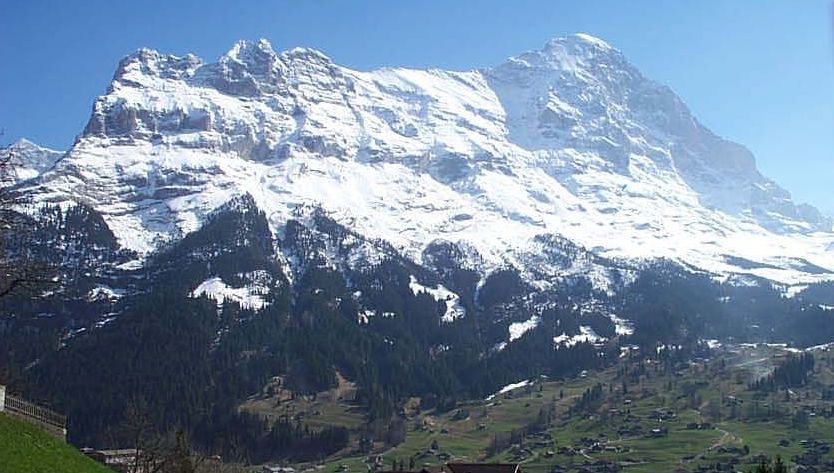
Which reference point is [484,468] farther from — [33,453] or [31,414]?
[33,453]

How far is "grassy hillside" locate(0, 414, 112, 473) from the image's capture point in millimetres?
42094

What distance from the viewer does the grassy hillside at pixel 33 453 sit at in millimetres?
42094

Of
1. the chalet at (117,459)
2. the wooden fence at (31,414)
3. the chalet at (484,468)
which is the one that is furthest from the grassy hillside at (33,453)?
the chalet at (484,468)

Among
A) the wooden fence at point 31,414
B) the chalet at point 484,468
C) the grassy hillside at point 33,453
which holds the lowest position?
the chalet at point 484,468

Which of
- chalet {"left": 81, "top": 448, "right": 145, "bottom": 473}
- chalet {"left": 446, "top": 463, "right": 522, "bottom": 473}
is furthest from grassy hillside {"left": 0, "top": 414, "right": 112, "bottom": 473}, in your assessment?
chalet {"left": 446, "top": 463, "right": 522, "bottom": 473}

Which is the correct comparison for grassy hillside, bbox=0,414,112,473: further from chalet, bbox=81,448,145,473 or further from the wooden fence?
chalet, bbox=81,448,145,473

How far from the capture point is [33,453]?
4472 centimetres

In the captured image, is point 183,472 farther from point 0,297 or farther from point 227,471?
point 227,471

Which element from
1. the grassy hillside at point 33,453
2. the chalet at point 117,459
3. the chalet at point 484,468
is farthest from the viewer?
the chalet at point 484,468

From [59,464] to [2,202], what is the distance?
40.8ft

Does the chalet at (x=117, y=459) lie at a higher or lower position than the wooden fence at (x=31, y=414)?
lower

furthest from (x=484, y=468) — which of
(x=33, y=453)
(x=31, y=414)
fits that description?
(x=33, y=453)

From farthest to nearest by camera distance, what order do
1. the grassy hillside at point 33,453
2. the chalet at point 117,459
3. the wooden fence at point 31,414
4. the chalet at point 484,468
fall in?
the chalet at point 484,468
the chalet at point 117,459
the wooden fence at point 31,414
the grassy hillside at point 33,453

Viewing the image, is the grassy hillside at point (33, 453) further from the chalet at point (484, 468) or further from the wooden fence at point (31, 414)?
the chalet at point (484, 468)
